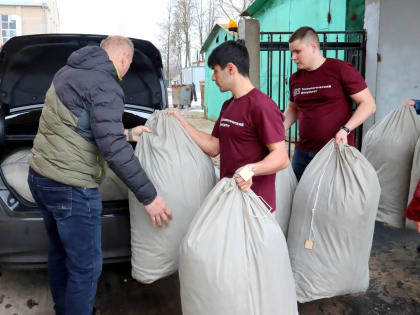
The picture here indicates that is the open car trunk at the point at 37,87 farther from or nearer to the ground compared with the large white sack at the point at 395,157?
farther from the ground

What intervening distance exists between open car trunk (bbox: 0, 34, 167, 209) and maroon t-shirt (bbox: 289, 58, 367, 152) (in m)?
1.19

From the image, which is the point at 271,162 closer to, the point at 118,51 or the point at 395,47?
the point at 118,51

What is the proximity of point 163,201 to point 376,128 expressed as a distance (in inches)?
81.2

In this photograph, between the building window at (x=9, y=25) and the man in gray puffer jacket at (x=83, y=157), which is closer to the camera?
the man in gray puffer jacket at (x=83, y=157)

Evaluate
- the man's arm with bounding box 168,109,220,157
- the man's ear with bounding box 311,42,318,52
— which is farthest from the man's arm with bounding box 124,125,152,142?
the man's ear with bounding box 311,42,318,52

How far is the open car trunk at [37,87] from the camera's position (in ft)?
9.57

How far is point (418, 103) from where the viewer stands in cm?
324

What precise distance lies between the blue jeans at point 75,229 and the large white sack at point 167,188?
0.81ft

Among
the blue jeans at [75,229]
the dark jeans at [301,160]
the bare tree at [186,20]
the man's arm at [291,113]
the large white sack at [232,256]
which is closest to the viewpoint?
the large white sack at [232,256]

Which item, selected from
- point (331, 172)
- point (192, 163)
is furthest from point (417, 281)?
point (192, 163)

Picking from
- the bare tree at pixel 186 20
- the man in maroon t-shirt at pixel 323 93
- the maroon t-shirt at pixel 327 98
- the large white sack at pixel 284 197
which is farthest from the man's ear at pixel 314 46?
the bare tree at pixel 186 20

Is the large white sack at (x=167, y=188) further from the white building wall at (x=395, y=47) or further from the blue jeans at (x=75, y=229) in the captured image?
the white building wall at (x=395, y=47)

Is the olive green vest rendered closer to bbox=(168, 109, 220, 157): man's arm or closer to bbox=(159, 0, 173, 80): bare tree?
bbox=(168, 109, 220, 157): man's arm

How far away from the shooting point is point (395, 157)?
10.4 ft
